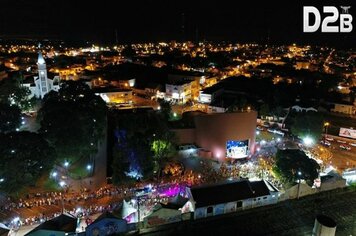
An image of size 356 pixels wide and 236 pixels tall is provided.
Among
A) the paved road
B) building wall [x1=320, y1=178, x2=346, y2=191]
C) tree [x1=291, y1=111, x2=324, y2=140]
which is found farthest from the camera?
tree [x1=291, y1=111, x2=324, y2=140]

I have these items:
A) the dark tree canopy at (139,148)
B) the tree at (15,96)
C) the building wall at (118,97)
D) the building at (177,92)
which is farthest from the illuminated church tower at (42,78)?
the dark tree canopy at (139,148)

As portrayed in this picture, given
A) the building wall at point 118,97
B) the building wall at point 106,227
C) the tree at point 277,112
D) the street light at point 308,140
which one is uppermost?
the building wall at point 118,97

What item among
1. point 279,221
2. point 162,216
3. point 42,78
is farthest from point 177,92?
point 279,221

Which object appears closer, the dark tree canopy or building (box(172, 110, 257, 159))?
the dark tree canopy

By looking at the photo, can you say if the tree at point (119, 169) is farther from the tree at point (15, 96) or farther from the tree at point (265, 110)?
the tree at point (265, 110)

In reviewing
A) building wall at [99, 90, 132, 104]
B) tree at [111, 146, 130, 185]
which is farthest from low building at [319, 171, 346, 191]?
building wall at [99, 90, 132, 104]

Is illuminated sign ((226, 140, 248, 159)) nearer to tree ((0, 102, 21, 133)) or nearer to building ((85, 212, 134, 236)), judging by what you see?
building ((85, 212, 134, 236))

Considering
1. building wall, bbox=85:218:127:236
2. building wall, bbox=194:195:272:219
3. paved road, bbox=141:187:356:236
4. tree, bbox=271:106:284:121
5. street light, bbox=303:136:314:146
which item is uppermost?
tree, bbox=271:106:284:121
